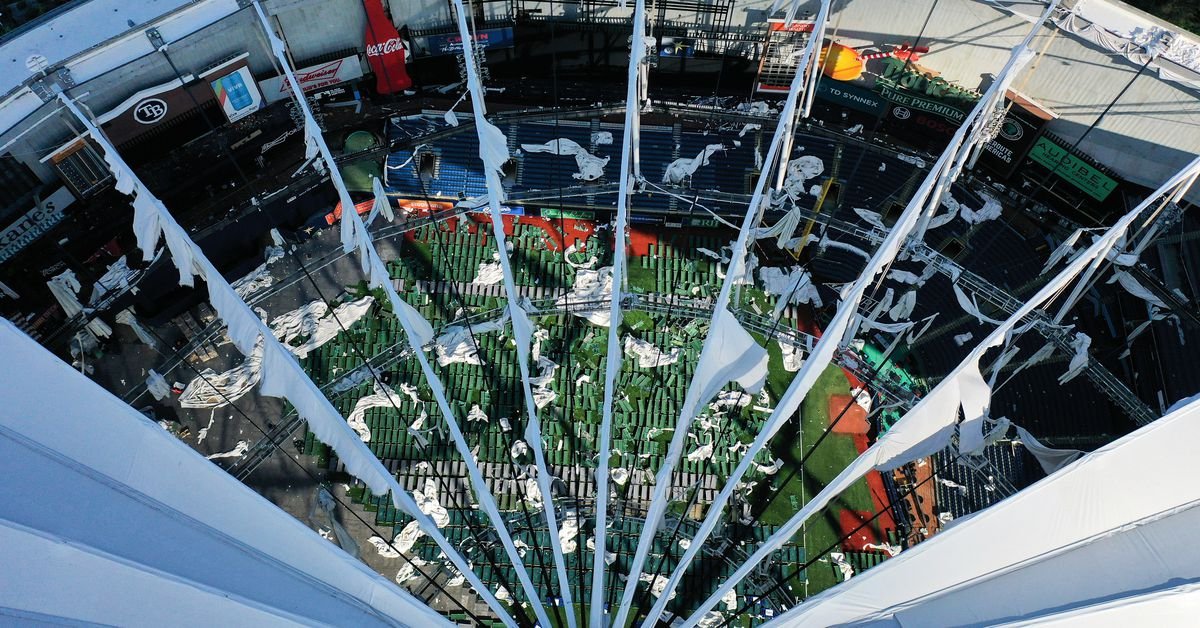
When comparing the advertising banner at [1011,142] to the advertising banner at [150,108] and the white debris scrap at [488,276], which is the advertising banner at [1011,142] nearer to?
the white debris scrap at [488,276]

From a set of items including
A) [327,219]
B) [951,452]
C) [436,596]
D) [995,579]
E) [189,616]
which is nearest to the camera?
[189,616]

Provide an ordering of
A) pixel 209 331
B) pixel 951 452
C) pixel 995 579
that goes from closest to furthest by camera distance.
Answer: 1. pixel 995 579
2. pixel 951 452
3. pixel 209 331

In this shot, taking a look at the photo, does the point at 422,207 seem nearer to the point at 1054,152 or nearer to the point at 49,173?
the point at 49,173

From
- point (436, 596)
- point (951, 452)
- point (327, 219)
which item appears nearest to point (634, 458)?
point (436, 596)

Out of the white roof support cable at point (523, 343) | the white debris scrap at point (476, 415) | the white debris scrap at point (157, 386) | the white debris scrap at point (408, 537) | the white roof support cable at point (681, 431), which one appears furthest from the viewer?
the white debris scrap at point (476, 415)

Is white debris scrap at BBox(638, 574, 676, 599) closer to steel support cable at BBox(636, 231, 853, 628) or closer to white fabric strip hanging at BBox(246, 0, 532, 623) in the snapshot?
steel support cable at BBox(636, 231, 853, 628)

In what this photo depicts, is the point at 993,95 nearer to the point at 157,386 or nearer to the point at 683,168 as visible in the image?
the point at 683,168

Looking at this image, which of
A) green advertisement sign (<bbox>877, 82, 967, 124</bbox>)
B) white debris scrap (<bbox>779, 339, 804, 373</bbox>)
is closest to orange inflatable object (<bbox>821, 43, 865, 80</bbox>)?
green advertisement sign (<bbox>877, 82, 967, 124</bbox>)

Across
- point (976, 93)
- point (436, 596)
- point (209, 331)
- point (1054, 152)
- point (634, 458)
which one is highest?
point (976, 93)

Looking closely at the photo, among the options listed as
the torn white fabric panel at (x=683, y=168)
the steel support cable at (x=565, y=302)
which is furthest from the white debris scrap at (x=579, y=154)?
the torn white fabric panel at (x=683, y=168)
